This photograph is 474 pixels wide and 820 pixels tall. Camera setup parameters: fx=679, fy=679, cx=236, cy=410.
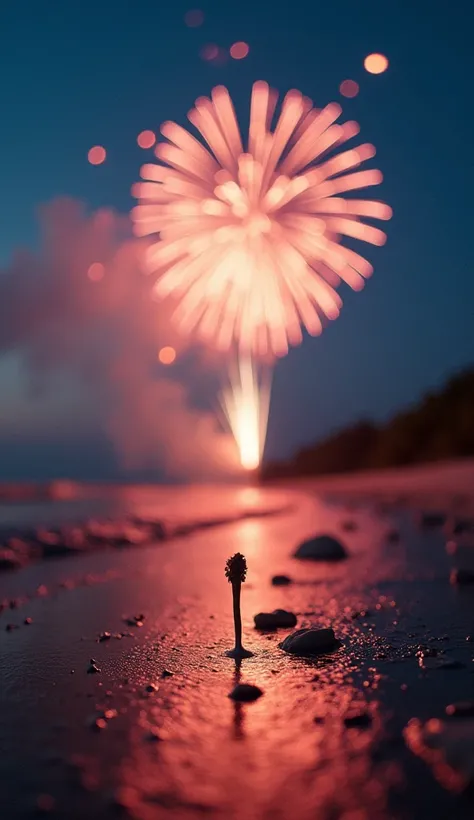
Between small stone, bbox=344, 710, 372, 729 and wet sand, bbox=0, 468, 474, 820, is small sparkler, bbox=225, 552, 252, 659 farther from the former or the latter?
small stone, bbox=344, 710, 372, 729

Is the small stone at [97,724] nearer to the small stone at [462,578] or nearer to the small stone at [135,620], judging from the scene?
the small stone at [135,620]

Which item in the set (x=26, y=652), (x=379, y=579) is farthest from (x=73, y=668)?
(x=379, y=579)

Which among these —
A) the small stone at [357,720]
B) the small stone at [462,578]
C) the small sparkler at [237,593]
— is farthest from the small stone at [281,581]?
the small stone at [357,720]

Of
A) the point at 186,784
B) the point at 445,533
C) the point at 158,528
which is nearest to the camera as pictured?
the point at 186,784

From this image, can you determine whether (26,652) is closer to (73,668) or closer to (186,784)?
(73,668)

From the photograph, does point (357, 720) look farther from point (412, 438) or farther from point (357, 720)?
point (412, 438)

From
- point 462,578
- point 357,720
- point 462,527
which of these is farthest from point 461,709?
point 462,527
